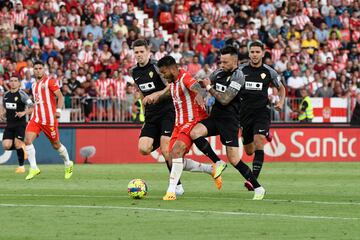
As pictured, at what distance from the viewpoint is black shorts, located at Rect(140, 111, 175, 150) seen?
17391 mm

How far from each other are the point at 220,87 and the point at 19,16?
17.4 metres

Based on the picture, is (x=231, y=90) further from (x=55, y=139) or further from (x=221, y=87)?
(x=55, y=139)

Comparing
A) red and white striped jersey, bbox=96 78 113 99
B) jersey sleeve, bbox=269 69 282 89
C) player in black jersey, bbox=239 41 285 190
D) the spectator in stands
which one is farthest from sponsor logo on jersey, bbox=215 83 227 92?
the spectator in stands

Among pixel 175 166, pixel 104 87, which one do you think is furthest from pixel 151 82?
pixel 104 87

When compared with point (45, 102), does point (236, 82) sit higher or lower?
higher

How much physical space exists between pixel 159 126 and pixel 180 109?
1628 mm

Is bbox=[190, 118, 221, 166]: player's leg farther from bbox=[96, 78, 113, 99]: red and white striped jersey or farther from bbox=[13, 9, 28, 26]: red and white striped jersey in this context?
bbox=[13, 9, 28, 26]: red and white striped jersey

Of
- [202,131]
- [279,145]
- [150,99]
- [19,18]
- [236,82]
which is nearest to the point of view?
[236,82]

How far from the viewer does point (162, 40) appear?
111ft

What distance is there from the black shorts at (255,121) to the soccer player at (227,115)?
2.07 meters

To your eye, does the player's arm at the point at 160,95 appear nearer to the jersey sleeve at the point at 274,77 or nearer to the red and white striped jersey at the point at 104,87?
the jersey sleeve at the point at 274,77

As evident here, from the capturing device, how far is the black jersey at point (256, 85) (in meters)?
18.4

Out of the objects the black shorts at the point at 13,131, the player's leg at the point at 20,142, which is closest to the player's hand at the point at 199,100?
the player's leg at the point at 20,142

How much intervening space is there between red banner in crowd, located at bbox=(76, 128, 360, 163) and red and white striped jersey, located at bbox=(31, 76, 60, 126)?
697 cm
